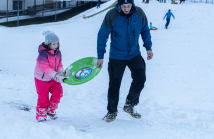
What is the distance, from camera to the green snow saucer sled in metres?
3.54

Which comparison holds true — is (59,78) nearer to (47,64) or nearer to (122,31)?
(47,64)

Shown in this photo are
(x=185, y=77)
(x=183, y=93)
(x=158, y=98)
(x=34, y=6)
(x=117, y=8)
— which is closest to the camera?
(x=117, y=8)

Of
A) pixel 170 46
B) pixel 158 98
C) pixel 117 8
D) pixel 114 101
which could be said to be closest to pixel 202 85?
pixel 158 98

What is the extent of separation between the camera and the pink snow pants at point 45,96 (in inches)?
142

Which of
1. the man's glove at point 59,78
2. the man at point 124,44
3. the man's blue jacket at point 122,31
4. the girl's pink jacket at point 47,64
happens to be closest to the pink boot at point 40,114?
the girl's pink jacket at point 47,64

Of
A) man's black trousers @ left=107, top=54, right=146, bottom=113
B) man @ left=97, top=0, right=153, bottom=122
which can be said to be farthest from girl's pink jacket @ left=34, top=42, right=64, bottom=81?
man's black trousers @ left=107, top=54, right=146, bottom=113

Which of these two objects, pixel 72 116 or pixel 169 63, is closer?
pixel 72 116

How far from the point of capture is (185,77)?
25.4 feet

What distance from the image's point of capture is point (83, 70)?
3662 millimetres

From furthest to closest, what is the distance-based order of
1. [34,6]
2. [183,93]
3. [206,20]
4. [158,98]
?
[34,6]
[206,20]
[183,93]
[158,98]

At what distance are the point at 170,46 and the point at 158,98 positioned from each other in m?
8.19

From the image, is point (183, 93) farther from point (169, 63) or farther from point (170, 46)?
point (170, 46)

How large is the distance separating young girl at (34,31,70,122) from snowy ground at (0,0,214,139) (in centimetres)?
28

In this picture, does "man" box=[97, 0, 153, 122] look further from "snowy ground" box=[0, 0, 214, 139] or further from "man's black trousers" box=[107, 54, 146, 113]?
"snowy ground" box=[0, 0, 214, 139]
